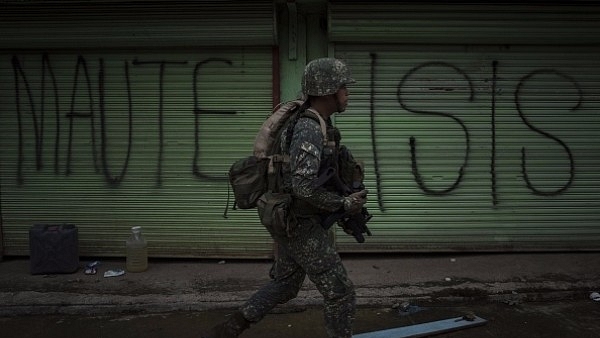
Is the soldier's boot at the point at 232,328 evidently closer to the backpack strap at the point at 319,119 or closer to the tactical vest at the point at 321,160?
the tactical vest at the point at 321,160

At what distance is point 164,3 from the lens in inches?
208

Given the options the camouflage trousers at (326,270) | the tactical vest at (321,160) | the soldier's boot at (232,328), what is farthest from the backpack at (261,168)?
the soldier's boot at (232,328)

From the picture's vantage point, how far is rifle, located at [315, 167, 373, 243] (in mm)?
3098

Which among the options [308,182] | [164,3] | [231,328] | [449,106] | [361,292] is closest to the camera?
[308,182]

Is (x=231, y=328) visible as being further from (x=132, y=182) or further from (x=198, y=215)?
(x=132, y=182)

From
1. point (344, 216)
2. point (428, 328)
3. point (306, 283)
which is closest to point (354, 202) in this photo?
point (344, 216)

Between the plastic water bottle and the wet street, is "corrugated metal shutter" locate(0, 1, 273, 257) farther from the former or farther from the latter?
the wet street

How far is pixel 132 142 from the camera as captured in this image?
5.69 meters

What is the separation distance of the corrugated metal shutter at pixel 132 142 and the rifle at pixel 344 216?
249 centimetres

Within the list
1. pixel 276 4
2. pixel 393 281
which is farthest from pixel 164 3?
pixel 393 281

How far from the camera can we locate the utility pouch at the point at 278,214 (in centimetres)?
309

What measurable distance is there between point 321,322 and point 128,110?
3.06 metres

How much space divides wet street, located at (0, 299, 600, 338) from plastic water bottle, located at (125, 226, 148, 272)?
0.94 m

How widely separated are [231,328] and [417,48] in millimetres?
3557
